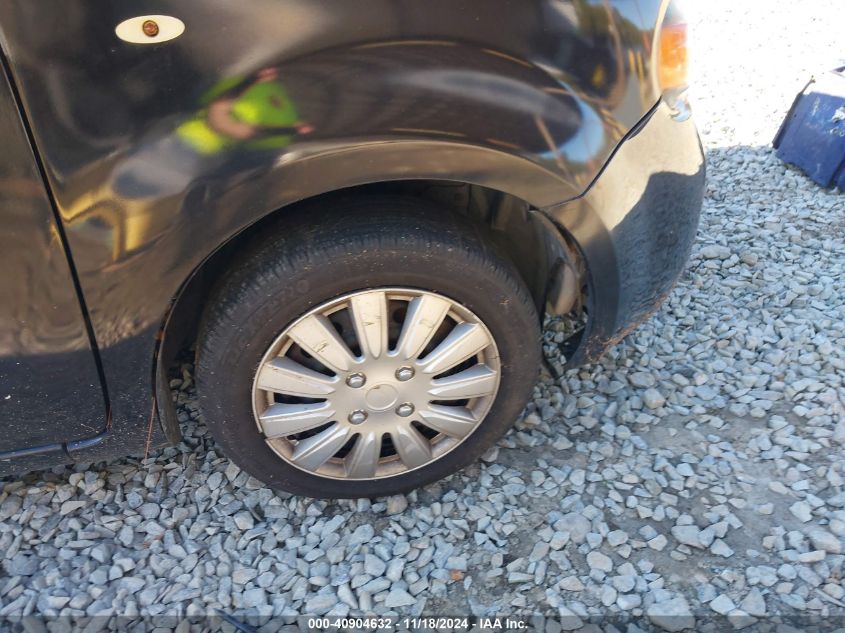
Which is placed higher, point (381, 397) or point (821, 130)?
point (821, 130)

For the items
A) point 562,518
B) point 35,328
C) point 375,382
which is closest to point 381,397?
point 375,382

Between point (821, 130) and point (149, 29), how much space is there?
3.55 m

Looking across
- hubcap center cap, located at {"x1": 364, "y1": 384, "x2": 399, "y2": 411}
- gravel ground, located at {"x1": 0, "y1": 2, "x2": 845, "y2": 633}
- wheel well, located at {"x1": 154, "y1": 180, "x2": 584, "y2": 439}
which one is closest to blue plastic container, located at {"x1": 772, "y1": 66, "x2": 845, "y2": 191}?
gravel ground, located at {"x1": 0, "y1": 2, "x2": 845, "y2": 633}

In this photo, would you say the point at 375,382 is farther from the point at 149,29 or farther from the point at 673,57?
the point at 673,57

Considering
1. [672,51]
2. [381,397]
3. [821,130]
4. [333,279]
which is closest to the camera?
[333,279]

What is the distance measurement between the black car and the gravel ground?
0.21 meters

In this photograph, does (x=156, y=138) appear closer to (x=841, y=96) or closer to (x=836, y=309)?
(x=836, y=309)

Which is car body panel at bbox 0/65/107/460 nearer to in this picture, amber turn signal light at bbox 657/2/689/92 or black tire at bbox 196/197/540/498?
black tire at bbox 196/197/540/498

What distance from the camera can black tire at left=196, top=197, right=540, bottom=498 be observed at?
182cm

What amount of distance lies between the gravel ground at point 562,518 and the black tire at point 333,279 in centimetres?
41

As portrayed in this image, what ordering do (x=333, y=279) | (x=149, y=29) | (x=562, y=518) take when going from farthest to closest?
(x=562, y=518) → (x=333, y=279) → (x=149, y=29)

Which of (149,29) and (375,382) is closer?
(149,29)

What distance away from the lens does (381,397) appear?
6.75 feet

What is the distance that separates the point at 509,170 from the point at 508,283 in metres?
0.33
